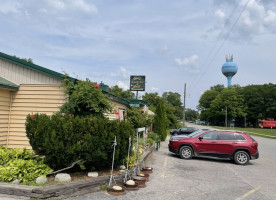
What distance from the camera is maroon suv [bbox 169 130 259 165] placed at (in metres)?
10.7

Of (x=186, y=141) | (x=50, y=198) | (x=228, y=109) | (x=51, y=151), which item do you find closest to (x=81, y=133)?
(x=51, y=151)

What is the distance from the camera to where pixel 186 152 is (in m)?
11.4

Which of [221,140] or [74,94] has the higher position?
[74,94]

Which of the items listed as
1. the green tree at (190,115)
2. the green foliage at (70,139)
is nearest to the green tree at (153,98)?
the green foliage at (70,139)

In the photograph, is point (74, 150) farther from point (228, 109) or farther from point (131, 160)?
point (228, 109)

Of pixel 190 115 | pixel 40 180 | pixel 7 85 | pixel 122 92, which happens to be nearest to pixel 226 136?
pixel 40 180

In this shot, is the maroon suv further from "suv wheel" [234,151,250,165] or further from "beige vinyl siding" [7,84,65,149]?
"beige vinyl siding" [7,84,65,149]

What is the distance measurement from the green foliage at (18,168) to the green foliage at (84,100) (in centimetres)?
198

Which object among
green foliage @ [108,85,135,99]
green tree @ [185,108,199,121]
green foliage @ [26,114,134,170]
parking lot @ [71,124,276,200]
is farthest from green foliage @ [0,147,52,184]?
green tree @ [185,108,199,121]

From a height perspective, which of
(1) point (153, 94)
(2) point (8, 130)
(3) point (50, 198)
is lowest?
(3) point (50, 198)

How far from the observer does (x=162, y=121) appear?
20.0 m

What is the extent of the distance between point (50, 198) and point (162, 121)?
51.8ft

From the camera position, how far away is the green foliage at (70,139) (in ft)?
19.6

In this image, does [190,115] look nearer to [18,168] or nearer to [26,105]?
[26,105]
